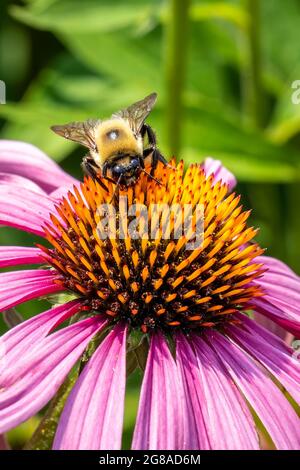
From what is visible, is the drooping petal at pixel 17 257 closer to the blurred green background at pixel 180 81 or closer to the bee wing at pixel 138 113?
the bee wing at pixel 138 113

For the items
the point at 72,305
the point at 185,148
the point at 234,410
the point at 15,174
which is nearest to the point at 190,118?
the point at 185,148

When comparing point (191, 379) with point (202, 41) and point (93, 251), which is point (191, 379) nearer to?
point (93, 251)

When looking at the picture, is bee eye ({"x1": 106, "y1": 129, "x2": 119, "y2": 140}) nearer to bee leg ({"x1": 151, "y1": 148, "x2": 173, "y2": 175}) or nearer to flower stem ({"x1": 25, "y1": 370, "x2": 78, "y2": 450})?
bee leg ({"x1": 151, "y1": 148, "x2": 173, "y2": 175})

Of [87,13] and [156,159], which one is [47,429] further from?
[87,13]

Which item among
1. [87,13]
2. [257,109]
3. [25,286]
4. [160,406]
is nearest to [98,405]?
[160,406]

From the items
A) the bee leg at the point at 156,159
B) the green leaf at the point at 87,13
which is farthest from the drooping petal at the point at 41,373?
the green leaf at the point at 87,13

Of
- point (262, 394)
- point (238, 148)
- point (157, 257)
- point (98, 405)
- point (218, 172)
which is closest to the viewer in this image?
point (98, 405)

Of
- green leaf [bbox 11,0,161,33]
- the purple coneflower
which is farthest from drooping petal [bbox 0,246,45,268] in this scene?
green leaf [bbox 11,0,161,33]
